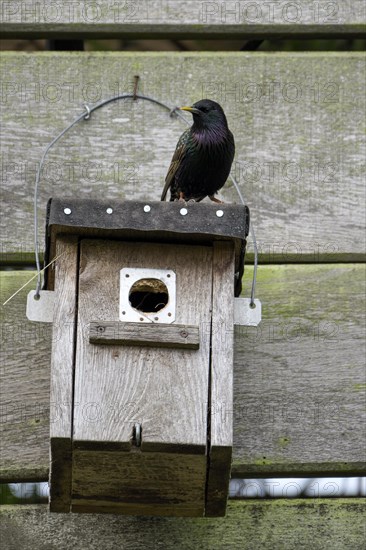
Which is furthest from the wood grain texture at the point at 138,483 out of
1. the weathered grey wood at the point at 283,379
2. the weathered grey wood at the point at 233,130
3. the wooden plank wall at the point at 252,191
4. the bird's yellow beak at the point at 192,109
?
the bird's yellow beak at the point at 192,109

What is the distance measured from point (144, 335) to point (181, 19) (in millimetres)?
1158

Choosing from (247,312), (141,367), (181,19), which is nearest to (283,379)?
(247,312)

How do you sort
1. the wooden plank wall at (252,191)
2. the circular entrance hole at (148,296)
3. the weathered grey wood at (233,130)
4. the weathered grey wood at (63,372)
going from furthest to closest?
the weathered grey wood at (233,130)
the wooden plank wall at (252,191)
the circular entrance hole at (148,296)
the weathered grey wood at (63,372)

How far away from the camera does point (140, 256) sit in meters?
3.60

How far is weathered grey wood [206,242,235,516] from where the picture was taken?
3422 mm

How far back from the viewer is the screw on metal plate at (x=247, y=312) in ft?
11.9

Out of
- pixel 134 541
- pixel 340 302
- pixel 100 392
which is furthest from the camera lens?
pixel 340 302

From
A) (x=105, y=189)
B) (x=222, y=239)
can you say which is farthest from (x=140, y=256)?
(x=105, y=189)

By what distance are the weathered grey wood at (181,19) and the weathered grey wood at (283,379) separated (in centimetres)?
72

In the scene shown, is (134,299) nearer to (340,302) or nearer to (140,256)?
(140,256)

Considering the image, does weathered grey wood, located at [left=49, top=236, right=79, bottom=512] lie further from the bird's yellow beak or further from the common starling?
the bird's yellow beak

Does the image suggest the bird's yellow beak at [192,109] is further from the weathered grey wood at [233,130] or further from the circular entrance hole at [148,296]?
the circular entrance hole at [148,296]

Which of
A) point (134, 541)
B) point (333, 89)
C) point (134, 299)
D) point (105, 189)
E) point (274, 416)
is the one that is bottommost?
point (134, 541)

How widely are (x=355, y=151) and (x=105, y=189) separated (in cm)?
74
